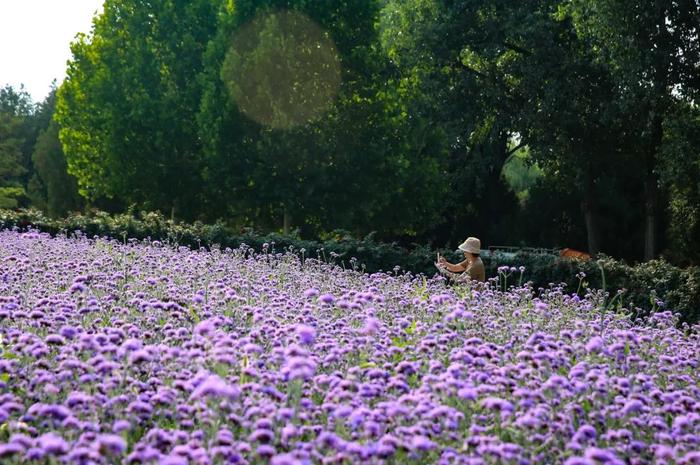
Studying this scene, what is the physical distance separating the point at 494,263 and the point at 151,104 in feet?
53.8

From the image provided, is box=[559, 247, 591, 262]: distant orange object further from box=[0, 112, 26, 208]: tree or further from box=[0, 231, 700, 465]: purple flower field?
box=[0, 112, 26, 208]: tree

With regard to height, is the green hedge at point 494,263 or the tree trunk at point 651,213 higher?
the tree trunk at point 651,213

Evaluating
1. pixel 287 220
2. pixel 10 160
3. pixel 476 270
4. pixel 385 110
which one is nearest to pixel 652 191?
pixel 385 110

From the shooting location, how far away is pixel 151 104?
26.8 metres

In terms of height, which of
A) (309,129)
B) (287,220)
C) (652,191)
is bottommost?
(287,220)

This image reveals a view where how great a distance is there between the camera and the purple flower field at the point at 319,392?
11.4 feet

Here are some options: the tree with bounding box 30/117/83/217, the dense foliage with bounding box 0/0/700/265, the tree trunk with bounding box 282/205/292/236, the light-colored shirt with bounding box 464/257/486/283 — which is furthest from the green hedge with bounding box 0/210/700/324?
the tree with bounding box 30/117/83/217

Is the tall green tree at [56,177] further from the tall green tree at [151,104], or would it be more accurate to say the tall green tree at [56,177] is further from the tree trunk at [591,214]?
the tree trunk at [591,214]

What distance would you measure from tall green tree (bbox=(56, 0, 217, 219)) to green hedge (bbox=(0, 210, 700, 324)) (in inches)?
182

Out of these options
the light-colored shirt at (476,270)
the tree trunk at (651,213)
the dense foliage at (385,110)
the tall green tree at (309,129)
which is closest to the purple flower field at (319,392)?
the light-colored shirt at (476,270)

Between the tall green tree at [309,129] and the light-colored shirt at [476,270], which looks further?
the tall green tree at [309,129]

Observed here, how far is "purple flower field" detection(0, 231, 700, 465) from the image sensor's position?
349 cm

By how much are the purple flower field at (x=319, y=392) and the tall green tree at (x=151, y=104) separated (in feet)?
67.0

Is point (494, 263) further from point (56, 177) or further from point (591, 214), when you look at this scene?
point (56, 177)
